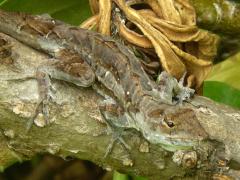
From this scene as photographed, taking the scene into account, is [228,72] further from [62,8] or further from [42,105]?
[42,105]

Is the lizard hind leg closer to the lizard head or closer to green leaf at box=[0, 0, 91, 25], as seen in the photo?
the lizard head

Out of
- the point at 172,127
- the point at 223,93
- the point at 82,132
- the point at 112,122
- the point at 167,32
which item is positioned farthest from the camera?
the point at 223,93

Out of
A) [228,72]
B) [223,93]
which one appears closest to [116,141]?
[223,93]

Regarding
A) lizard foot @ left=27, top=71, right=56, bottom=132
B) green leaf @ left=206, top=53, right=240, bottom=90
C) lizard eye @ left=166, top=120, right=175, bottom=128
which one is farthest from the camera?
green leaf @ left=206, top=53, right=240, bottom=90

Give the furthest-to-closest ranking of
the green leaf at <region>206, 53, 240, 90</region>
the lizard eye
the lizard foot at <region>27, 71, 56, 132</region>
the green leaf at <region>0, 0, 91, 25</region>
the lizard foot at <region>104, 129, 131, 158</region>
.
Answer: the green leaf at <region>206, 53, 240, 90</region> < the green leaf at <region>0, 0, 91, 25</region> < the lizard eye < the lizard foot at <region>104, 129, 131, 158</region> < the lizard foot at <region>27, 71, 56, 132</region>

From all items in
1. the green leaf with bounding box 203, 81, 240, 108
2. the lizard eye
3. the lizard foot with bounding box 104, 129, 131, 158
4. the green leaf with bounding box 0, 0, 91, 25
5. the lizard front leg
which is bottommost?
the green leaf with bounding box 203, 81, 240, 108

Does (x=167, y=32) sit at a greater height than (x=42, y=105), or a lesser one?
greater

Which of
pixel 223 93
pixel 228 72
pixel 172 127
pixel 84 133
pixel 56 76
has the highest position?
pixel 56 76

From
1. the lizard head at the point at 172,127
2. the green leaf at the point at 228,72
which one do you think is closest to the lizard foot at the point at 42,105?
the lizard head at the point at 172,127

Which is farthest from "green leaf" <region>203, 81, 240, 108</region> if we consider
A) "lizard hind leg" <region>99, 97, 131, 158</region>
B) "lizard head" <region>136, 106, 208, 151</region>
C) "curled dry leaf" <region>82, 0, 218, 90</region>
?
"lizard hind leg" <region>99, 97, 131, 158</region>
